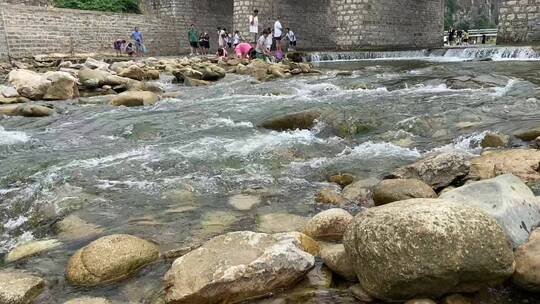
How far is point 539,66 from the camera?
466 inches

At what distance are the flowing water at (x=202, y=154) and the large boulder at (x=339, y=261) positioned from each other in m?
0.14

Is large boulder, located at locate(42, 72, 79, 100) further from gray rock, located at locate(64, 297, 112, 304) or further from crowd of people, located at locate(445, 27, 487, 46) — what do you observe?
crowd of people, located at locate(445, 27, 487, 46)

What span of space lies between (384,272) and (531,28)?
57.1 ft

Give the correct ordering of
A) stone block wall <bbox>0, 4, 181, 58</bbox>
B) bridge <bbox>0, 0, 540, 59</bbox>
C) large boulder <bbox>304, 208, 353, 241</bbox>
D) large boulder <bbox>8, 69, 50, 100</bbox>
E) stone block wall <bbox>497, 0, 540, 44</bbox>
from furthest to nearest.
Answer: stone block wall <bbox>0, 4, 181, 58</bbox> → bridge <bbox>0, 0, 540, 59</bbox> → stone block wall <bbox>497, 0, 540, 44</bbox> → large boulder <bbox>8, 69, 50, 100</bbox> → large boulder <bbox>304, 208, 353, 241</bbox>

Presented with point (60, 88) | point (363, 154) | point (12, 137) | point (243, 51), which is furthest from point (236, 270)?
point (243, 51)

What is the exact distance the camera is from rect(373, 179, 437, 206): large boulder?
3.58 m

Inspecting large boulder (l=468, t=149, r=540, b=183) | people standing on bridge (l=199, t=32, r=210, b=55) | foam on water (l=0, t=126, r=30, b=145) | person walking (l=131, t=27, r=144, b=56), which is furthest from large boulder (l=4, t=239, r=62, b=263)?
people standing on bridge (l=199, t=32, r=210, b=55)

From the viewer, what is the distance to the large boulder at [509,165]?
4024 millimetres

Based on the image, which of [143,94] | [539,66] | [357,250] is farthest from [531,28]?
[357,250]

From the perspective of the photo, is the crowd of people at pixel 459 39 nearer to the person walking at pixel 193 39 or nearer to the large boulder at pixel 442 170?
the person walking at pixel 193 39

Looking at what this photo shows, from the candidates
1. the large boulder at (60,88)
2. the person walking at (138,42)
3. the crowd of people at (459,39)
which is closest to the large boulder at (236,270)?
the large boulder at (60,88)

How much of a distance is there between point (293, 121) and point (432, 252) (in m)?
4.59

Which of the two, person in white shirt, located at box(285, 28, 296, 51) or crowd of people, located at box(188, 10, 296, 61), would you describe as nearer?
crowd of people, located at box(188, 10, 296, 61)

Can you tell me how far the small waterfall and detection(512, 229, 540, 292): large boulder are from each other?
531 inches
